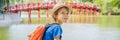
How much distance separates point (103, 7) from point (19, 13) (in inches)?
202

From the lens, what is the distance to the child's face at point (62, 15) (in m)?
1.84

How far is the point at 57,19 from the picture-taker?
1868 mm

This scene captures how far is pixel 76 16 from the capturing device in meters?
22.8

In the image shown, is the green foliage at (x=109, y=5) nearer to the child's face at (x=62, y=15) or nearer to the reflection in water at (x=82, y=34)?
the reflection in water at (x=82, y=34)

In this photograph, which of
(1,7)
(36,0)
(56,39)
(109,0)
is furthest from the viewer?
(109,0)

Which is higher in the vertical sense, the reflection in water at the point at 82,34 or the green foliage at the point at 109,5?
the green foliage at the point at 109,5

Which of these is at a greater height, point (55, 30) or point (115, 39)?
point (55, 30)

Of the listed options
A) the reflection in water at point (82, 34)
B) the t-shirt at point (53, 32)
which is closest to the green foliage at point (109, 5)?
the reflection in water at point (82, 34)

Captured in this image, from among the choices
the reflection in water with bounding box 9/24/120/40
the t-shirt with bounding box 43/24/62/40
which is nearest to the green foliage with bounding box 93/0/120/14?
the reflection in water with bounding box 9/24/120/40

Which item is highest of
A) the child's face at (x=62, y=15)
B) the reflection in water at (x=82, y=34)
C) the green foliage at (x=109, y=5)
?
the child's face at (x=62, y=15)

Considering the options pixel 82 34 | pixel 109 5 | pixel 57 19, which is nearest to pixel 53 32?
pixel 57 19

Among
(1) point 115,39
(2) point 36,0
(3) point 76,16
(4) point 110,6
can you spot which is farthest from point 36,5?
(1) point 115,39

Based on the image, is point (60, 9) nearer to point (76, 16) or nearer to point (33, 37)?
point (33, 37)

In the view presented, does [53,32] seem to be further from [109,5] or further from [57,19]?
[109,5]
